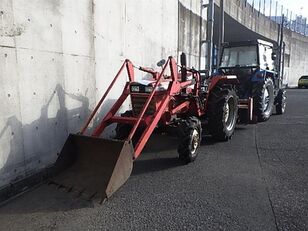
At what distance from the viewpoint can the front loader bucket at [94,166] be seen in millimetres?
3869

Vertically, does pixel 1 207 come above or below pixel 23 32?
below

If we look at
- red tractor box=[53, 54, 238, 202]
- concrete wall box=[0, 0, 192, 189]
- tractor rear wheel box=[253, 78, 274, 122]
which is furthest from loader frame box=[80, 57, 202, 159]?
tractor rear wheel box=[253, 78, 274, 122]

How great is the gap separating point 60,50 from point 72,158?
1675 mm

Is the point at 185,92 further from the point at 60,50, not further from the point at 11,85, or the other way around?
the point at 11,85

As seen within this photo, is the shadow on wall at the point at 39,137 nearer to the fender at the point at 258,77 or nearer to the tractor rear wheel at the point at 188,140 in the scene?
the tractor rear wheel at the point at 188,140

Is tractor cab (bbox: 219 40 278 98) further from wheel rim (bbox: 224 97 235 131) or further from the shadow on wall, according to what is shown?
the shadow on wall

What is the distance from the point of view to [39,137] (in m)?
4.50

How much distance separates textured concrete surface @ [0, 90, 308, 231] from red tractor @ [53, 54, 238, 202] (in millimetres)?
296

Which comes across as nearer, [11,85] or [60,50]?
[11,85]

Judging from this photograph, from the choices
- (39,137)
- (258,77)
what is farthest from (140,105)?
(258,77)

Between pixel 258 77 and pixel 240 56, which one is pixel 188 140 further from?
pixel 240 56

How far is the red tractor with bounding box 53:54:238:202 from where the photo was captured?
406 centimetres

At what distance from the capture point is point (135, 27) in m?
7.23

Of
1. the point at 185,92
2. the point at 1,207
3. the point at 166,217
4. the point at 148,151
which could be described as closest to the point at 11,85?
the point at 1,207
